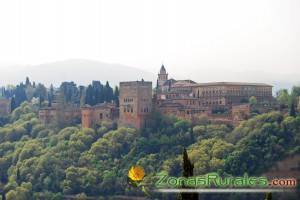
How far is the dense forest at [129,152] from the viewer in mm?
32000

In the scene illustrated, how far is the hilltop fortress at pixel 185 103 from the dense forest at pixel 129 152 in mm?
418

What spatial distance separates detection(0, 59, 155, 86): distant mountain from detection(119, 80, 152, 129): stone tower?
182 feet

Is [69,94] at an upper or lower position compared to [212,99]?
upper

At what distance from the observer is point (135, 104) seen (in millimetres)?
36406

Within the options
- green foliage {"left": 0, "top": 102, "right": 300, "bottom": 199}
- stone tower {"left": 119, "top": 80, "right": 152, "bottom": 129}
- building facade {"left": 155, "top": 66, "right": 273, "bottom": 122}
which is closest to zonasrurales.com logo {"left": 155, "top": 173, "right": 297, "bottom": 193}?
green foliage {"left": 0, "top": 102, "right": 300, "bottom": 199}

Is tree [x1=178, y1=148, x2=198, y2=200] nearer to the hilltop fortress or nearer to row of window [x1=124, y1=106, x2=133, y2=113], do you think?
the hilltop fortress

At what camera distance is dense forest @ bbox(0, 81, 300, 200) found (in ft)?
105

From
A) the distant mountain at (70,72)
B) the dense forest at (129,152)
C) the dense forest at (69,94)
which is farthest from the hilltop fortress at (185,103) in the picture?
the distant mountain at (70,72)

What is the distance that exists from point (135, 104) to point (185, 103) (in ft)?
8.55

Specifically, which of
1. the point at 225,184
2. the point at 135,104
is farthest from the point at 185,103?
the point at 225,184

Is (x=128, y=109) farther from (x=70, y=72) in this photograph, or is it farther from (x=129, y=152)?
(x=70, y=72)

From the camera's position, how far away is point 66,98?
4188 cm

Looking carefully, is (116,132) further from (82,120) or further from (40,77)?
(40,77)

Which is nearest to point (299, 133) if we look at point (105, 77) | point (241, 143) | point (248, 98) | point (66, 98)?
point (241, 143)
